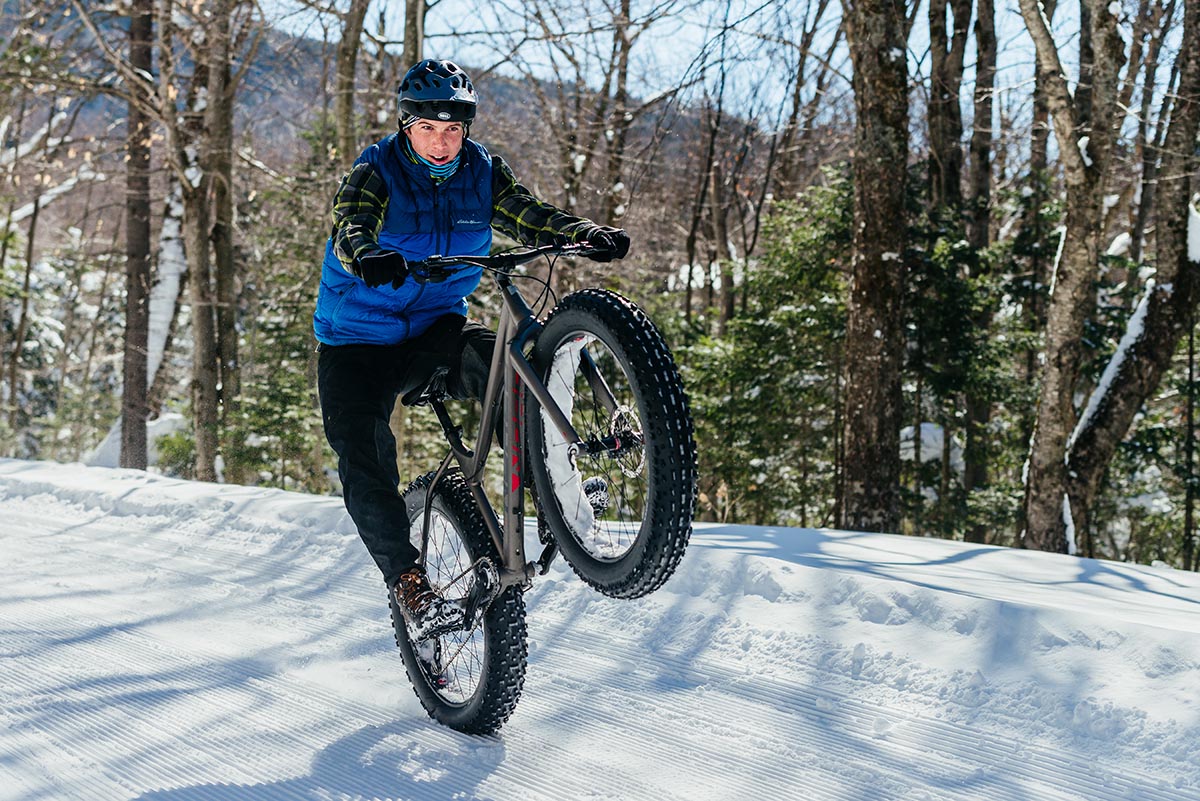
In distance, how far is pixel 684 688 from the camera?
12.1 feet

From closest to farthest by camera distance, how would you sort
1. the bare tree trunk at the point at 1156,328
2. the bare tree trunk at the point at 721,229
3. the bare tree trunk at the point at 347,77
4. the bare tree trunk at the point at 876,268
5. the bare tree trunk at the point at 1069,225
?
the bare tree trunk at the point at 876,268, the bare tree trunk at the point at 1069,225, the bare tree trunk at the point at 1156,328, the bare tree trunk at the point at 347,77, the bare tree trunk at the point at 721,229

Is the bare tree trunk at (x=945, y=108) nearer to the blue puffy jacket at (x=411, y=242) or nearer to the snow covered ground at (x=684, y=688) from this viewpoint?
the snow covered ground at (x=684, y=688)

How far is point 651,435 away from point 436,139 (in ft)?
4.37

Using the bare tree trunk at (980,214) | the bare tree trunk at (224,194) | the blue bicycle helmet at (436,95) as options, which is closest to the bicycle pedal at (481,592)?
the blue bicycle helmet at (436,95)

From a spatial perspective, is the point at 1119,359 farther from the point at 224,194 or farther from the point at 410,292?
the point at 224,194

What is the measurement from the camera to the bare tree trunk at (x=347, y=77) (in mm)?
13055

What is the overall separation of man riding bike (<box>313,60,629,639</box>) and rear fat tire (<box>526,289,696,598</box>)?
0.39 metres

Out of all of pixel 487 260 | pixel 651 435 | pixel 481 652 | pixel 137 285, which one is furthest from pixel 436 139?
pixel 137 285

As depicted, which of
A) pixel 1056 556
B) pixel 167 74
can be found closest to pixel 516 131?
pixel 167 74

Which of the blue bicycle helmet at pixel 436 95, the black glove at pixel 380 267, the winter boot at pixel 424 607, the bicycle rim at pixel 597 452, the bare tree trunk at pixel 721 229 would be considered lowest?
the winter boot at pixel 424 607

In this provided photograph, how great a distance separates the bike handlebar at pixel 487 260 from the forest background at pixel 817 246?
5.98 m

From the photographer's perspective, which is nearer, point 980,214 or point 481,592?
point 481,592

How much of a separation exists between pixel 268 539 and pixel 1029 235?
1322 centimetres

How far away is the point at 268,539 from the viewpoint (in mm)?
6734
